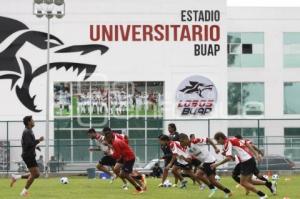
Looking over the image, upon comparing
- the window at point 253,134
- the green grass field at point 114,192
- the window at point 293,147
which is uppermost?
the window at point 253,134

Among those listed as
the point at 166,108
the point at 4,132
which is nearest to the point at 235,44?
the point at 166,108

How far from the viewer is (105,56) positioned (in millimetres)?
51125

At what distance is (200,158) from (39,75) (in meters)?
28.7

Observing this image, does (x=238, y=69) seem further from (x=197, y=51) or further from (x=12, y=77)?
(x=12, y=77)

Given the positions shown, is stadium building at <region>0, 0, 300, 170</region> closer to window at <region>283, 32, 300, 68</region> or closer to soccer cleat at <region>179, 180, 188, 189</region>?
window at <region>283, 32, 300, 68</region>

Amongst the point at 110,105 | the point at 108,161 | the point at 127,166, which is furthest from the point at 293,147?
the point at 127,166

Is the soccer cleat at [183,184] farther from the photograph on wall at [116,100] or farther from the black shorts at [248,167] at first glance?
the photograph on wall at [116,100]

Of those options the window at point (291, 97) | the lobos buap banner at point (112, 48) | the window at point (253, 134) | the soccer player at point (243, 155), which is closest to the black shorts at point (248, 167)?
the soccer player at point (243, 155)

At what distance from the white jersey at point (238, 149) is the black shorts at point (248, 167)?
0.10 m

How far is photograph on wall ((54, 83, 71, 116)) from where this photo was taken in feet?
167

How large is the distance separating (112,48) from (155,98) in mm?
4011

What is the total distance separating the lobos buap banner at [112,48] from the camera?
50406 millimetres

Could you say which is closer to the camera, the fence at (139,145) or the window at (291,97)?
the fence at (139,145)

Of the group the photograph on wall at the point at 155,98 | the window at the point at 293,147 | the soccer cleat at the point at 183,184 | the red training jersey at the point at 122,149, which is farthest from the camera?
the photograph on wall at the point at 155,98
